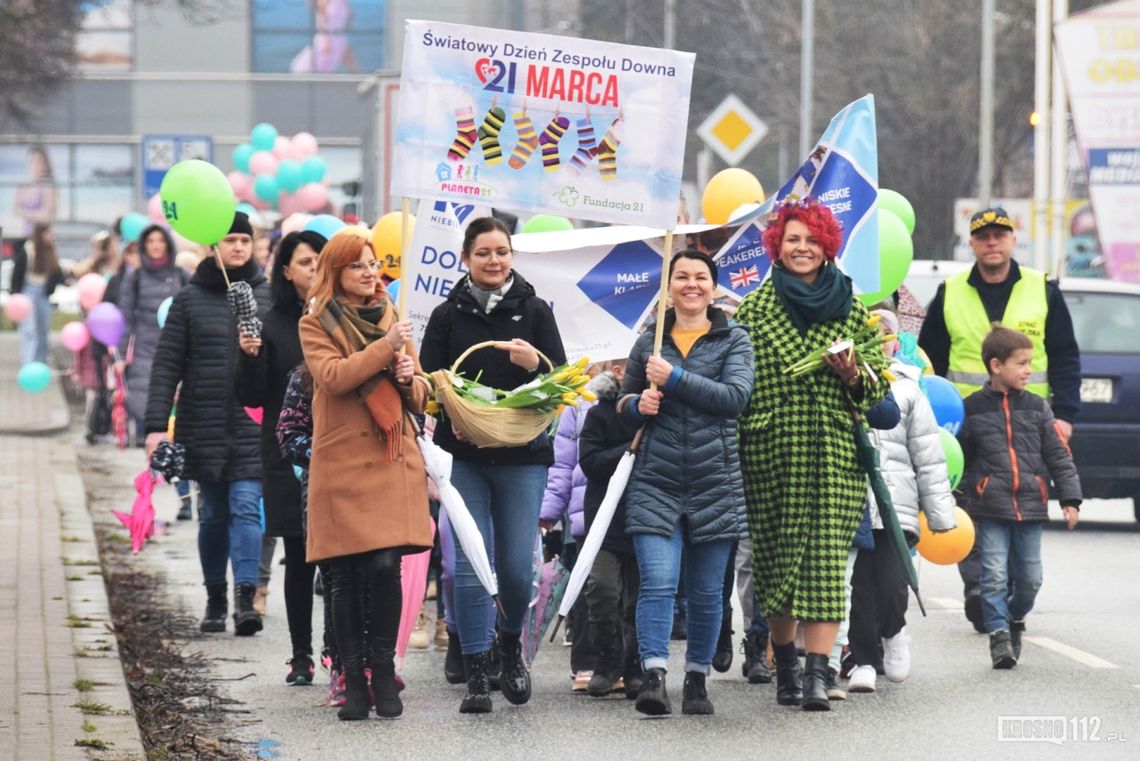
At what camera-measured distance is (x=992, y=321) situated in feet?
34.5

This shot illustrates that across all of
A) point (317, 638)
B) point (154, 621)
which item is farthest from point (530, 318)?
point (154, 621)

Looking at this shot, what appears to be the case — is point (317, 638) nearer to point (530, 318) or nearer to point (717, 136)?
point (530, 318)

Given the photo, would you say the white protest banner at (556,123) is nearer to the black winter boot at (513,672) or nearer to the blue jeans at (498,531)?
the blue jeans at (498,531)

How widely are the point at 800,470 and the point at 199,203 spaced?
3.54m

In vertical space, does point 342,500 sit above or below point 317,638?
above

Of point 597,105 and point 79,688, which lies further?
point 597,105

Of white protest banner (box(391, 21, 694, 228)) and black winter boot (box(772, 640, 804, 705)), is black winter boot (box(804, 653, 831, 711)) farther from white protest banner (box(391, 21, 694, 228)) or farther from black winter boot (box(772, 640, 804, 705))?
white protest banner (box(391, 21, 694, 228))

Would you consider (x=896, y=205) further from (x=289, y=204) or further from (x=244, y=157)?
(x=244, y=157)

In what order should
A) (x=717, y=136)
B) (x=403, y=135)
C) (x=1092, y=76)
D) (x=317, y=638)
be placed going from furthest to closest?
(x=717, y=136) → (x=1092, y=76) → (x=317, y=638) → (x=403, y=135)

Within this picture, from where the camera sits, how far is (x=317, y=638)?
1018 cm

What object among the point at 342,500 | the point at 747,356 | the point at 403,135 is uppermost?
the point at 403,135

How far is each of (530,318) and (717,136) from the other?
53.4ft

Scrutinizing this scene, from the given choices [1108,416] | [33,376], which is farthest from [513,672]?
[33,376]

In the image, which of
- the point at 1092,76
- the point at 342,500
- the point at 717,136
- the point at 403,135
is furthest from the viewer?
the point at 717,136
